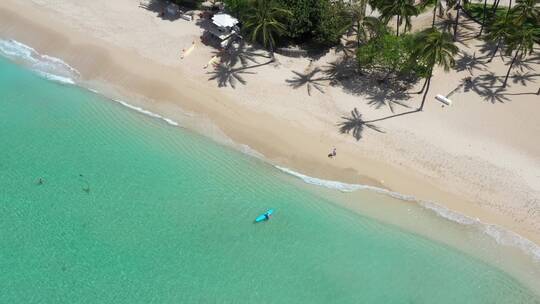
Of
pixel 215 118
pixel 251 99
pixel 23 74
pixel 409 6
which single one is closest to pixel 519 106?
pixel 409 6

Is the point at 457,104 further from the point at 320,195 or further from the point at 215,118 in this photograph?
the point at 215,118

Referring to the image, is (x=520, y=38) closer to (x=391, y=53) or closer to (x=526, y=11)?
(x=526, y=11)

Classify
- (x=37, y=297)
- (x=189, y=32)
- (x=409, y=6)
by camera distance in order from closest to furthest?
(x=37, y=297) → (x=409, y=6) → (x=189, y=32)

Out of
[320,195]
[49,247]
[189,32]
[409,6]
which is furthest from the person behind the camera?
[189,32]

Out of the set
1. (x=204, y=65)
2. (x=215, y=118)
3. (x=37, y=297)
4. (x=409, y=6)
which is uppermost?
(x=409, y=6)

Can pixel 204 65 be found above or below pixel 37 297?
above

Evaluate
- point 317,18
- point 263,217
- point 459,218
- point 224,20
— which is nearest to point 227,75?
point 224,20

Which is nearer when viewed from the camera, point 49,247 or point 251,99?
point 49,247
